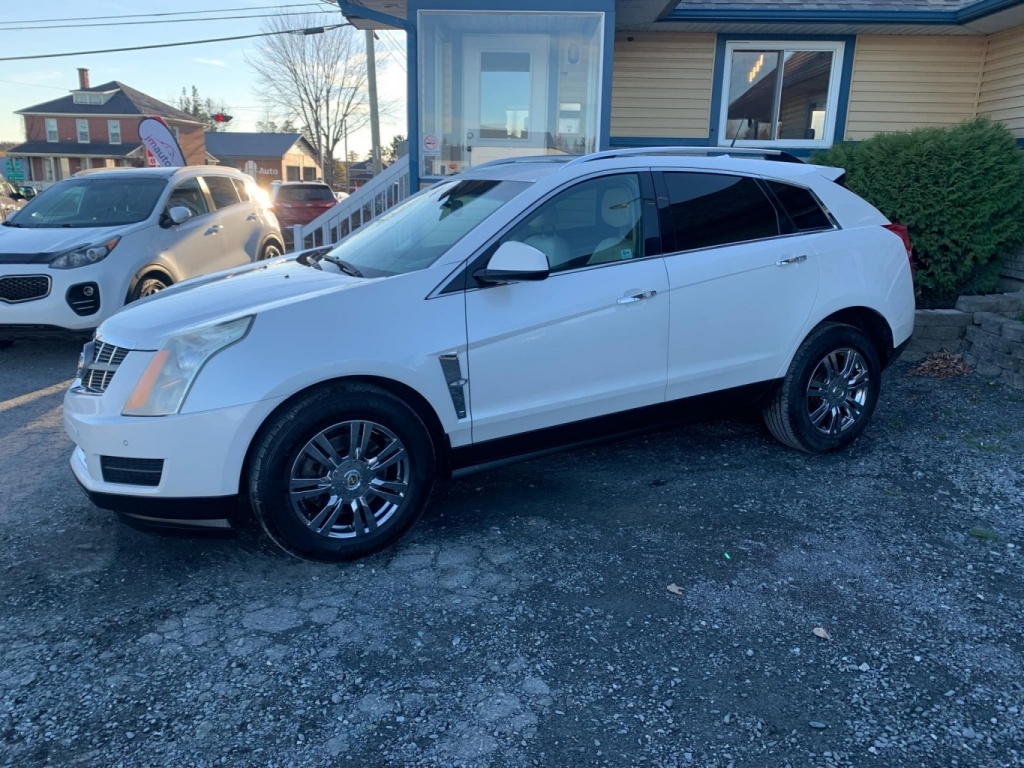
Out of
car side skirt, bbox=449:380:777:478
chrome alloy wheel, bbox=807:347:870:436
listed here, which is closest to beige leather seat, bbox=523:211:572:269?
car side skirt, bbox=449:380:777:478

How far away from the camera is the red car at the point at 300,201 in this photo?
22.8m

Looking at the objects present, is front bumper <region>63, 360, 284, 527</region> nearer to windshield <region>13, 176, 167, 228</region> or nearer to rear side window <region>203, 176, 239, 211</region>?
windshield <region>13, 176, 167, 228</region>

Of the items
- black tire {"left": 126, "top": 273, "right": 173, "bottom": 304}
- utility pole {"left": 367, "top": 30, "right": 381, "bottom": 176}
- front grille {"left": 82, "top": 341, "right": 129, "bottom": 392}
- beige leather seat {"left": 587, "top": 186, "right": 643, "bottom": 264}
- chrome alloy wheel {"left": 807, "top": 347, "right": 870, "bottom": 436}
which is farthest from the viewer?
utility pole {"left": 367, "top": 30, "right": 381, "bottom": 176}

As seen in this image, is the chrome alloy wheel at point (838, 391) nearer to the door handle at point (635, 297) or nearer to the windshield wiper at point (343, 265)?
the door handle at point (635, 297)

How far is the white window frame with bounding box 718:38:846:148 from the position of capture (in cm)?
1030

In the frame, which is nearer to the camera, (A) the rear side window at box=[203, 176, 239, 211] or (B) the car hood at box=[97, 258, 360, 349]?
(B) the car hood at box=[97, 258, 360, 349]

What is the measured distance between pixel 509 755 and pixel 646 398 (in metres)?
2.15

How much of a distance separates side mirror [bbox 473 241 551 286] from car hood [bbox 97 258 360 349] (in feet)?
2.01

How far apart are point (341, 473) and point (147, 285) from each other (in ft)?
17.2

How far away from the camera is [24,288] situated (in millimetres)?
6949

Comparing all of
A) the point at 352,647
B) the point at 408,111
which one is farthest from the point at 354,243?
the point at 408,111

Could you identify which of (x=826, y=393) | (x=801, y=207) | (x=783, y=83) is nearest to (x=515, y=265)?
(x=801, y=207)

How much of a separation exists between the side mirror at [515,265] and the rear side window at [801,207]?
1782 millimetres

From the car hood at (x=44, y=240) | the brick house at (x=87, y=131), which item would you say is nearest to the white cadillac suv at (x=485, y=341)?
the car hood at (x=44, y=240)
